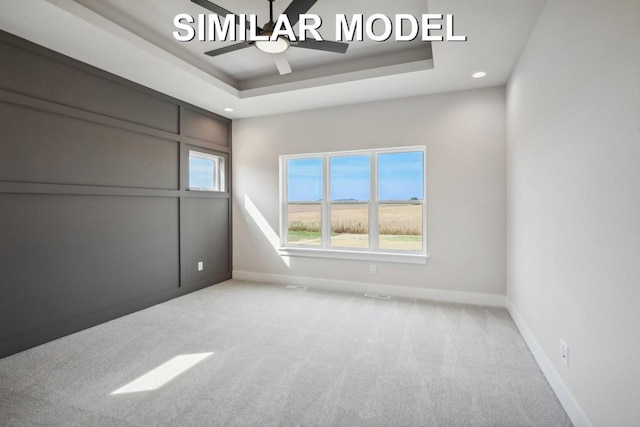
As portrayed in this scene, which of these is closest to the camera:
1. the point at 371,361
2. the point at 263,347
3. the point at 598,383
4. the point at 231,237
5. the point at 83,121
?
the point at 598,383

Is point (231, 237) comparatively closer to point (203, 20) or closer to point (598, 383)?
point (203, 20)

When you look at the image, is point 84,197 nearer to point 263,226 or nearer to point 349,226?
point 263,226

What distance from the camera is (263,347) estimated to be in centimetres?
261

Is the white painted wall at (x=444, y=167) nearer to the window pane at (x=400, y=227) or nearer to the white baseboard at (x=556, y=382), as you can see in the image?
the window pane at (x=400, y=227)

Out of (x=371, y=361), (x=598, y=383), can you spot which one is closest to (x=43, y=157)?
(x=371, y=361)

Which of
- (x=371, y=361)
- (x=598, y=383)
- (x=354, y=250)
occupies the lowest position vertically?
(x=371, y=361)

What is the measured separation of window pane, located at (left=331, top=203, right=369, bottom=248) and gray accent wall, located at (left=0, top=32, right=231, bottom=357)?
209cm

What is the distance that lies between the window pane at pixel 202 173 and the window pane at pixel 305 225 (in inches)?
52.9

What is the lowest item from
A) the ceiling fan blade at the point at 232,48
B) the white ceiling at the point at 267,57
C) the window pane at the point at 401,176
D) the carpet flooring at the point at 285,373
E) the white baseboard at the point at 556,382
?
the carpet flooring at the point at 285,373

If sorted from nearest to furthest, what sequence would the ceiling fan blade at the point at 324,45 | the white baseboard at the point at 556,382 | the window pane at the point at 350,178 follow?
the white baseboard at the point at 556,382, the ceiling fan blade at the point at 324,45, the window pane at the point at 350,178

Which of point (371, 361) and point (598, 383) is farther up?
point (598, 383)

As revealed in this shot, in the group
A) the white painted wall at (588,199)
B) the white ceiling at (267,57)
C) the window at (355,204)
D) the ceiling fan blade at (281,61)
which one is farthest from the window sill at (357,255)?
the ceiling fan blade at (281,61)

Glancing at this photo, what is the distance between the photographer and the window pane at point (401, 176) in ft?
13.2

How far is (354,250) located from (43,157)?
3593mm
